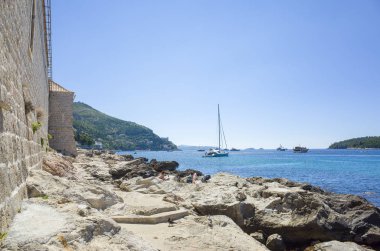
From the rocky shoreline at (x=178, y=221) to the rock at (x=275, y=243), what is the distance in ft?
0.08

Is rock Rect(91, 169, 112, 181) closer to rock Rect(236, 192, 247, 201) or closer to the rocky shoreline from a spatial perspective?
the rocky shoreline

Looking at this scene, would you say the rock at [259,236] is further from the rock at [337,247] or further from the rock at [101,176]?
the rock at [101,176]

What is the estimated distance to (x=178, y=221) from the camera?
328 inches

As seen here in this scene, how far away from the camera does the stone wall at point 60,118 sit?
2500 cm

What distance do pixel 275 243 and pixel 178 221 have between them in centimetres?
254

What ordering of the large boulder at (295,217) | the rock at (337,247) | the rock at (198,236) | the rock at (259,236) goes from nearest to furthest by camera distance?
1. the rock at (198,236)
2. the rock at (337,247)
3. the rock at (259,236)
4. the large boulder at (295,217)

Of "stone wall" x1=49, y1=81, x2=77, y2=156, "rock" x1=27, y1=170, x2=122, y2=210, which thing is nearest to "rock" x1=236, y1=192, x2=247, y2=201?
"rock" x1=27, y1=170, x2=122, y2=210

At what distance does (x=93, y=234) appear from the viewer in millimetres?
4520

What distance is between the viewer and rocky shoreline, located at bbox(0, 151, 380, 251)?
432cm

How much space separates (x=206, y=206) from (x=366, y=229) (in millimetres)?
4697

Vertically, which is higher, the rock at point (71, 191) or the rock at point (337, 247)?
the rock at point (71, 191)

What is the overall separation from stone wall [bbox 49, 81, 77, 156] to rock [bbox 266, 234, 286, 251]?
20.1 meters

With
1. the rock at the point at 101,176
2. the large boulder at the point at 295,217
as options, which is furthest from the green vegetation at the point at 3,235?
the rock at the point at 101,176

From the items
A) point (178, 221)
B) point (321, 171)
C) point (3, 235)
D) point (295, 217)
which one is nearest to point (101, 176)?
point (178, 221)
